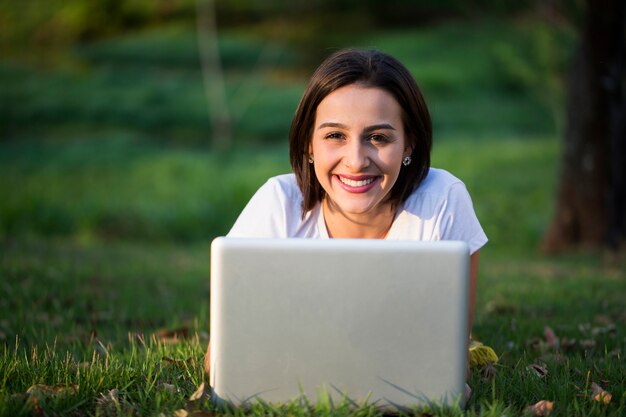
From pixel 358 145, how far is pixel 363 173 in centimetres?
11

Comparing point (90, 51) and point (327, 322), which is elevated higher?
point (90, 51)

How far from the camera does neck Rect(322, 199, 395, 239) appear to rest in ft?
11.1

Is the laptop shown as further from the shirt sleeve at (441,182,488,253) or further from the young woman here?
the shirt sleeve at (441,182,488,253)

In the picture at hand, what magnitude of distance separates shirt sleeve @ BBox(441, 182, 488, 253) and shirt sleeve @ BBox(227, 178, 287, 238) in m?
0.61

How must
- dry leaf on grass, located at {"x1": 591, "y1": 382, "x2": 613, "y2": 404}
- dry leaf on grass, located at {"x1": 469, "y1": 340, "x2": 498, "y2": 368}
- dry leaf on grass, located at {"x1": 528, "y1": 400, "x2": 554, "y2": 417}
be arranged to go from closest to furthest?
dry leaf on grass, located at {"x1": 528, "y1": 400, "x2": 554, "y2": 417} → dry leaf on grass, located at {"x1": 591, "y1": 382, "x2": 613, "y2": 404} → dry leaf on grass, located at {"x1": 469, "y1": 340, "x2": 498, "y2": 368}

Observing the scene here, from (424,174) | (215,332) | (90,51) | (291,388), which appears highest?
(90,51)

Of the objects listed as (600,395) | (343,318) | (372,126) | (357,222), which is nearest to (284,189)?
(357,222)

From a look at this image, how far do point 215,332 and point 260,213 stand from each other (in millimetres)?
795

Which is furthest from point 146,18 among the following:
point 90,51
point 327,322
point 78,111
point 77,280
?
point 327,322

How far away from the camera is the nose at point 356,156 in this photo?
121 inches

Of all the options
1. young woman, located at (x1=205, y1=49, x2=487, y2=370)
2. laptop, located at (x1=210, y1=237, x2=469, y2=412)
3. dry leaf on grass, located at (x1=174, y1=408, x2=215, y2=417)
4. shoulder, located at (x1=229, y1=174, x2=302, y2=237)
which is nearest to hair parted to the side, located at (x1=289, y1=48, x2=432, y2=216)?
young woman, located at (x1=205, y1=49, x2=487, y2=370)

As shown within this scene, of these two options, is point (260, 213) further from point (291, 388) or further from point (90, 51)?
point (90, 51)

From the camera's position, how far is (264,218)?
324 cm

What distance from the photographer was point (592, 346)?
407cm
